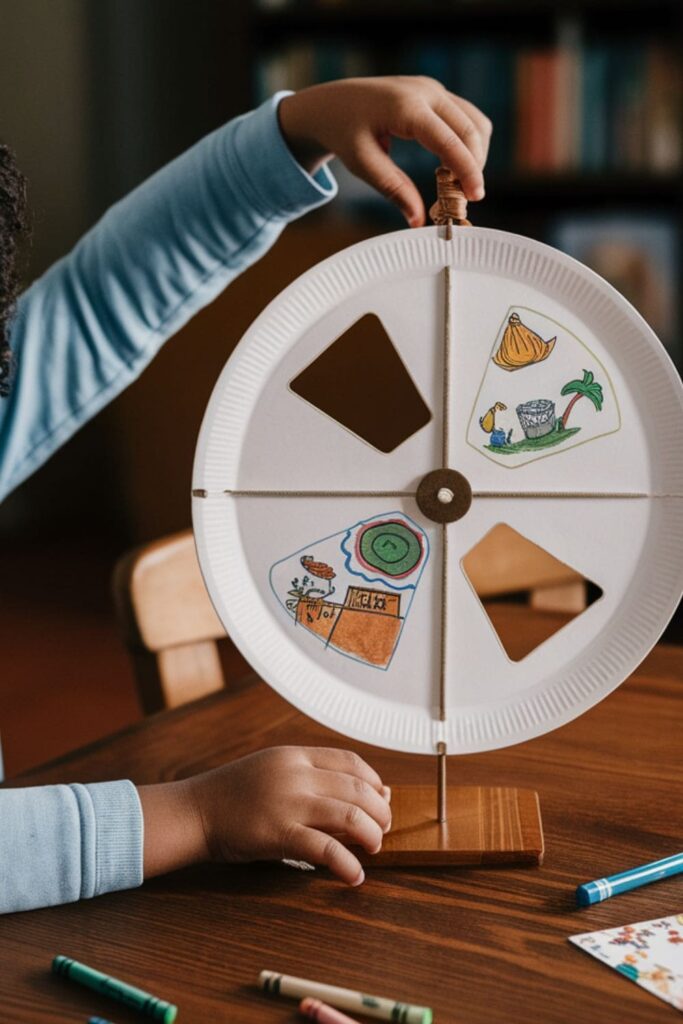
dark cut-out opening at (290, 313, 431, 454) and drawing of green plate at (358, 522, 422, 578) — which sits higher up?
dark cut-out opening at (290, 313, 431, 454)

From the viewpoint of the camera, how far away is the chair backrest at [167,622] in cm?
102

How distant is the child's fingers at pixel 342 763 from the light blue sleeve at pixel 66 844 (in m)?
0.11

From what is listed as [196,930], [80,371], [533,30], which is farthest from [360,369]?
[196,930]

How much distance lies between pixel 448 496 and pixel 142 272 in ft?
1.56

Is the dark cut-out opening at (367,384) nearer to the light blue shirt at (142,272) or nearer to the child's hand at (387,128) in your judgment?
the light blue shirt at (142,272)

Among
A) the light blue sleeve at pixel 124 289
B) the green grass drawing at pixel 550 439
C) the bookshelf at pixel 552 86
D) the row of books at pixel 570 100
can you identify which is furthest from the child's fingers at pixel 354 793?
the row of books at pixel 570 100

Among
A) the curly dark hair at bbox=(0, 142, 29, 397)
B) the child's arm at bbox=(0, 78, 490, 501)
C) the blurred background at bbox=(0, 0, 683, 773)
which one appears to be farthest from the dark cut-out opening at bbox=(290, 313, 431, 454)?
the curly dark hair at bbox=(0, 142, 29, 397)

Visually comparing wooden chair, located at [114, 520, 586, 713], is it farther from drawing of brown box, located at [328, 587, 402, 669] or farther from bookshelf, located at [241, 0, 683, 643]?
bookshelf, located at [241, 0, 683, 643]

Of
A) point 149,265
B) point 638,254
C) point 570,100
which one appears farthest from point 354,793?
point 570,100

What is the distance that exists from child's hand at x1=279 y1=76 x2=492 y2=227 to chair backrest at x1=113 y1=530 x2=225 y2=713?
0.37 m

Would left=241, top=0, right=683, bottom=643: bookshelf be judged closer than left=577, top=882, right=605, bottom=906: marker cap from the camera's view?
No

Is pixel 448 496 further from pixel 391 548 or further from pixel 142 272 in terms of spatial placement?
pixel 142 272

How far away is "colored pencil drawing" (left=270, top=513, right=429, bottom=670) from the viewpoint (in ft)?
2.31

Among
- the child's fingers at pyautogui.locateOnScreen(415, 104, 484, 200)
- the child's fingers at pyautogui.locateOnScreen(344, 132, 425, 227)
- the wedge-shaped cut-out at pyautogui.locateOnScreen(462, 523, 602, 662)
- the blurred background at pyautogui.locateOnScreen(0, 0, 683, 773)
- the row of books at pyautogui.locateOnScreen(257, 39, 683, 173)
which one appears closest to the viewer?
the child's fingers at pyautogui.locateOnScreen(415, 104, 484, 200)
